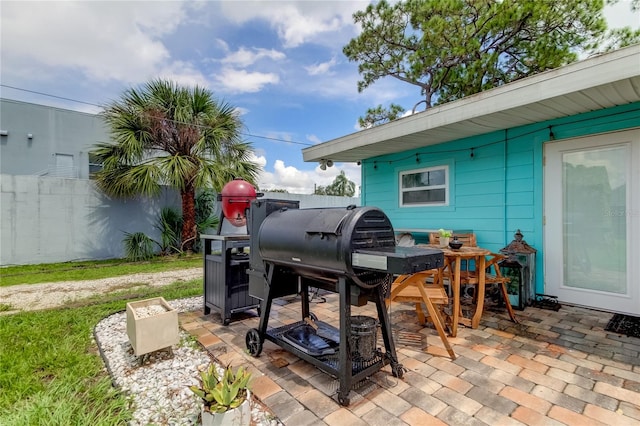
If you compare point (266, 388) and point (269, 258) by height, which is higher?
point (269, 258)

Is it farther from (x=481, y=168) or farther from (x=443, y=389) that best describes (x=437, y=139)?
(x=443, y=389)

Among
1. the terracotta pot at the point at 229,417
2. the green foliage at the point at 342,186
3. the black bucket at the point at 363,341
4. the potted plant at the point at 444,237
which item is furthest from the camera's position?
the green foliage at the point at 342,186

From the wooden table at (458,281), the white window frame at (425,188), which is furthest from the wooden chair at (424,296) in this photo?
the white window frame at (425,188)

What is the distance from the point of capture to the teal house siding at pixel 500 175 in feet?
12.0

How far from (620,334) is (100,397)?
434cm

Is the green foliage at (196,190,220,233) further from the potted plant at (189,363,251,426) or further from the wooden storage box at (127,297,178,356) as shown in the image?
the potted plant at (189,363,251,426)

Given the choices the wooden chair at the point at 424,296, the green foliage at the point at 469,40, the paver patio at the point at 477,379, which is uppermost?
the green foliage at the point at 469,40

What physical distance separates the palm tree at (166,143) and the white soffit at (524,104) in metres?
4.33

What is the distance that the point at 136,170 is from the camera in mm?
7469

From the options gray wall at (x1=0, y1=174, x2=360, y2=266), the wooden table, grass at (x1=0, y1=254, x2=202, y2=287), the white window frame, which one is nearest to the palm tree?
gray wall at (x1=0, y1=174, x2=360, y2=266)

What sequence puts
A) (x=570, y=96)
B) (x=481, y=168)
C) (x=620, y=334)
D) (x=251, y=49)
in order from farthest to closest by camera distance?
1. (x=251, y=49)
2. (x=481, y=168)
3. (x=570, y=96)
4. (x=620, y=334)

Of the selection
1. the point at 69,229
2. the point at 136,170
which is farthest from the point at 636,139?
the point at 69,229

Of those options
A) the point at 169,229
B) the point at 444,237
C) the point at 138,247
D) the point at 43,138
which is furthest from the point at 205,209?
the point at 444,237

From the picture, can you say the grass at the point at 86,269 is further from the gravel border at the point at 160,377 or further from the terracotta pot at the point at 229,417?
the terracotta pot at the point at 229,417
